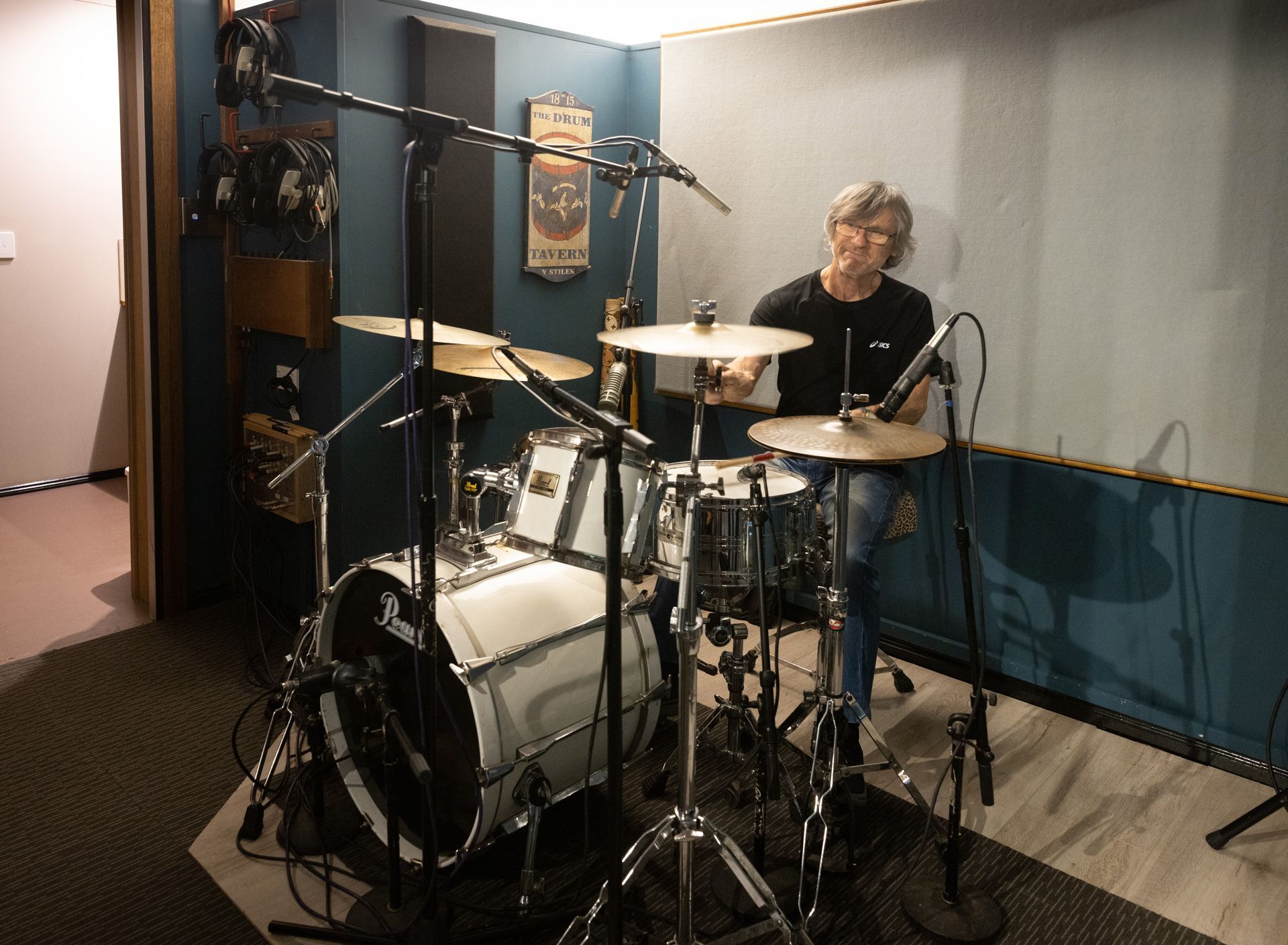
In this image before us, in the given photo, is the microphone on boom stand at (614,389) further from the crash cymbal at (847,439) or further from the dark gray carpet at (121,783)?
the dark gray carpet at (121,783)

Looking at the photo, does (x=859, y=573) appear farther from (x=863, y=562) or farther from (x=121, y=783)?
(x=121, y=783)

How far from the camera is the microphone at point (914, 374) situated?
2.12 meters

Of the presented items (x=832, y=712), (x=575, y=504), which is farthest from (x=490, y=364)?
(x=832, y=712)

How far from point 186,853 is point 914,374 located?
75.5 inches

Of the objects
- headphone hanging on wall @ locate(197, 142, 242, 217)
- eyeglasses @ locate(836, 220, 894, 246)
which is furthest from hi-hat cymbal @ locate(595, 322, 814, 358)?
headphone hanging on wall @ locate(197, 142, 242, 217)

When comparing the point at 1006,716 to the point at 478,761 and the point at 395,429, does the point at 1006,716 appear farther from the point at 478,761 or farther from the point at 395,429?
the point at 395,429

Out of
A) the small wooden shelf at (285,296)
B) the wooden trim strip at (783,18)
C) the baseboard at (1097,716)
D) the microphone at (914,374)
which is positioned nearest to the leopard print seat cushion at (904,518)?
the baseboard at (1097,716)

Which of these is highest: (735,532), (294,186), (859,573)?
(294,186)

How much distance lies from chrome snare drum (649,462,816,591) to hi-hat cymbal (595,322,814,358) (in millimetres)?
315

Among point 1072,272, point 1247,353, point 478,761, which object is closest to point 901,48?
point 1072,272

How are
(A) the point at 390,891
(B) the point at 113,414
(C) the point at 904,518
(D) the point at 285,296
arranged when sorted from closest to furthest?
(A) the point at 390,891 → (C) the point at 904,518 → (D) the point at 285,296 → (B) the point at 113,414

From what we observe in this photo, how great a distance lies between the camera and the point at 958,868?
2273 millimetres

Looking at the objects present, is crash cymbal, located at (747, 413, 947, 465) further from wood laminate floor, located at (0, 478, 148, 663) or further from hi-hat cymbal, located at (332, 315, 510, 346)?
wood laminate floor, located at (0, 478, 148, 663)

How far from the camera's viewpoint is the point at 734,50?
3582 millimetres
